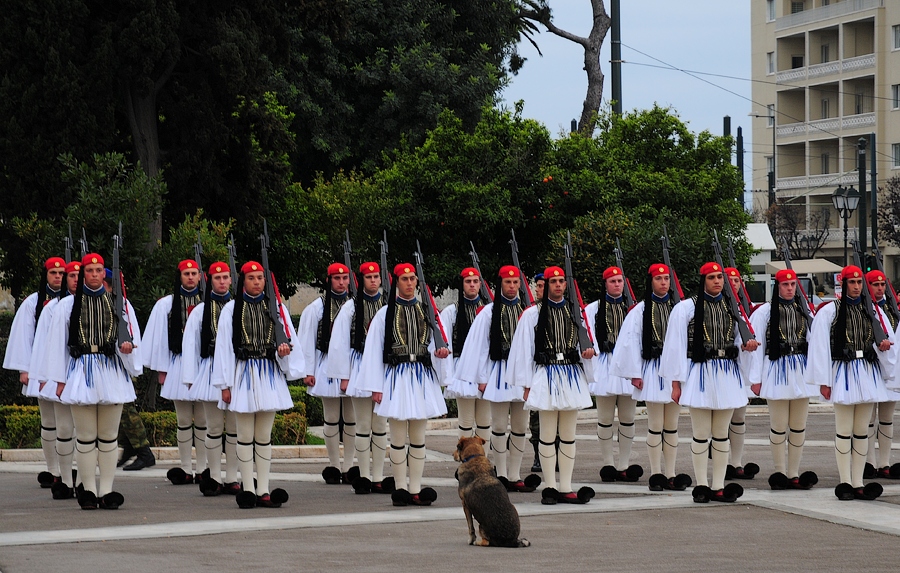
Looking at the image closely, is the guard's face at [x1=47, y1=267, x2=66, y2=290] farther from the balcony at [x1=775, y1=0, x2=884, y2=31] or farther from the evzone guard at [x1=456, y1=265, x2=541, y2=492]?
the balcony at [x1=775, y1=0, x2=884, y2=31]

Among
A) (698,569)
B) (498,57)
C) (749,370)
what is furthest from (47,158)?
(498,57)

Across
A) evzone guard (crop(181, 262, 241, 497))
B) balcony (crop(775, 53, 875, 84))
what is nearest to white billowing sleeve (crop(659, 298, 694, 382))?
evzone guard (crop(181, 262, 241, 497))

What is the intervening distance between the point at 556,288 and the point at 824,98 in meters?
71.0

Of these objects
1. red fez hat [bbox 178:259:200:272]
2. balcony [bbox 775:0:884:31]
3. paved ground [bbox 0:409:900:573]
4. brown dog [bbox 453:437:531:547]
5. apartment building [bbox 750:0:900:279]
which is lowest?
paved ground [bbox 0:409:900:573]

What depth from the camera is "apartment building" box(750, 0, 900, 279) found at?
74.9m

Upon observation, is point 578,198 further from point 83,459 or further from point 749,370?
point 83,459

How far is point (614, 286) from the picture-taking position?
1500 cm

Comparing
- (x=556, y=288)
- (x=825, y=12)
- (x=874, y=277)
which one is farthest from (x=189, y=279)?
(x=825, y=12)

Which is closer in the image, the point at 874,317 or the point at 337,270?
the point at 874,317

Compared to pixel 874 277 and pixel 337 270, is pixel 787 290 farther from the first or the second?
pixel 337 270

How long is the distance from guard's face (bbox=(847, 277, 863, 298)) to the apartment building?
201 feet

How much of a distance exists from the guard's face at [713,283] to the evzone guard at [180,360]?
517cm

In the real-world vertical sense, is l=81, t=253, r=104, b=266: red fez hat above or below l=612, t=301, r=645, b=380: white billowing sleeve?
above

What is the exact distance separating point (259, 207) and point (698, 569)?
18421 mm
